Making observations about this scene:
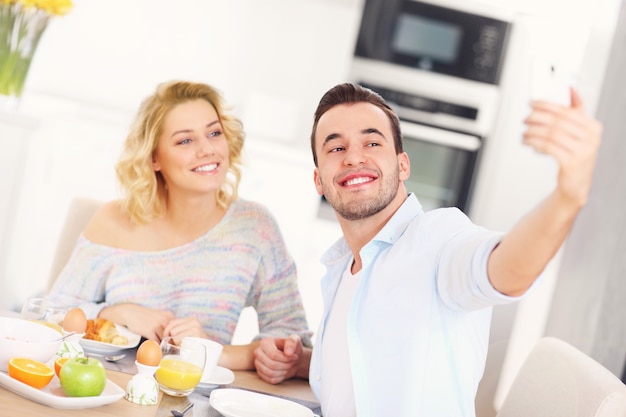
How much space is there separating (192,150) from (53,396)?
3.30ft

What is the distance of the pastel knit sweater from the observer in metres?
2.13

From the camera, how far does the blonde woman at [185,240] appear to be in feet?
7.03

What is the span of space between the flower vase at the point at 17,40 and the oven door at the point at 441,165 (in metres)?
1.66

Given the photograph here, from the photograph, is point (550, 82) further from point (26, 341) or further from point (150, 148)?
point (150, 148)

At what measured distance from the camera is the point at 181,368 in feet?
4.86

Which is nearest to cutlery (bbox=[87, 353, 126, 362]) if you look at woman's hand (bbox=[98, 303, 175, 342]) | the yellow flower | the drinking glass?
the drinking glass

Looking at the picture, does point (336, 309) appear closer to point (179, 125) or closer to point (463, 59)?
point (179, 125)

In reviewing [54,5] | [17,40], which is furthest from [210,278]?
[17,40]

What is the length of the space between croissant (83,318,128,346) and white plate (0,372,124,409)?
1.13ft

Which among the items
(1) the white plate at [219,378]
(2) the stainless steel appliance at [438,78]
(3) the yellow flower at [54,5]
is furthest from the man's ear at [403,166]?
(2) the stainless steel appliance at [438,78]

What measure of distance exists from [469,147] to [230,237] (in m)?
1.96

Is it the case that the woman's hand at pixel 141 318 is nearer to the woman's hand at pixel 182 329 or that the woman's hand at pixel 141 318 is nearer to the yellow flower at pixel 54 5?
the woman's hand at pixel 182 329

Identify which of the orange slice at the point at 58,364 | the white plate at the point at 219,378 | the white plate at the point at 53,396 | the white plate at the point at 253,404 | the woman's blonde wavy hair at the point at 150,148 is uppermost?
the woman's blonde wavy hair at the point at 150,148

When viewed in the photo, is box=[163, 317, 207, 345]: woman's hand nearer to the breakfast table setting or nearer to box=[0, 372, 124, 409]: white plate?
the breakfast table setting
